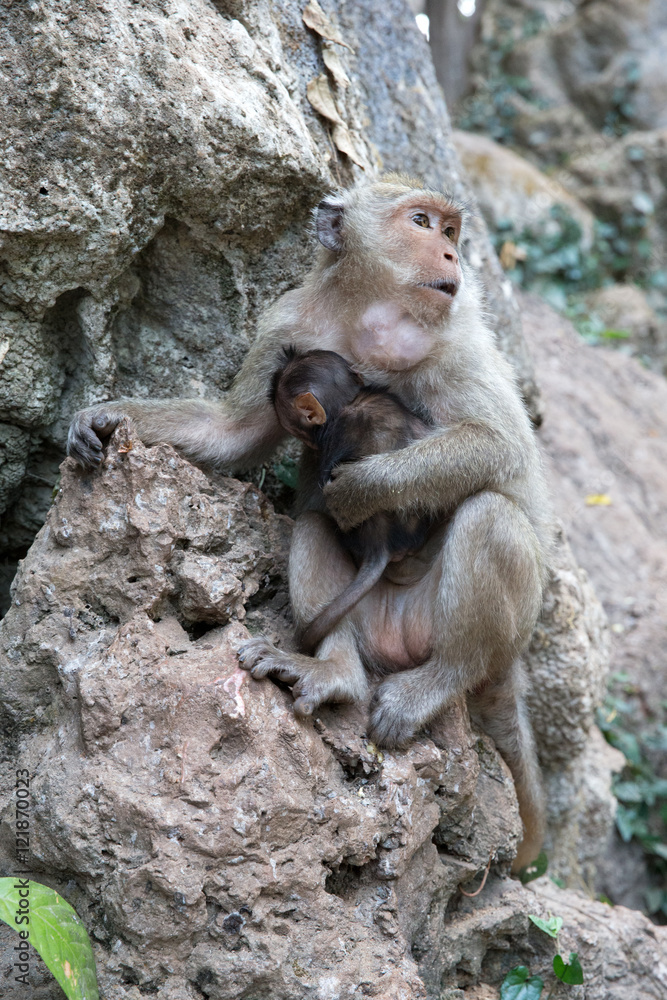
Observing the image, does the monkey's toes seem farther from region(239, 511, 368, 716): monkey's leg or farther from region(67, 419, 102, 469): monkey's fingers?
region(67, 419, 102, 469): monkey's fingers

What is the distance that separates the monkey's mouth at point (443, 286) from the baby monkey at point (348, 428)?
0.43m

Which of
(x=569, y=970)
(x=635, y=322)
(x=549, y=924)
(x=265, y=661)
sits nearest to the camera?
(x=265, y=661)

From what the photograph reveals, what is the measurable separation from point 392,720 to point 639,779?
3.65 meters

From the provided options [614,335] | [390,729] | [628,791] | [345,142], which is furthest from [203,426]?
[614,335]

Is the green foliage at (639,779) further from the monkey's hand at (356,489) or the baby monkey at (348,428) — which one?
the monkey's hand at (356,489)

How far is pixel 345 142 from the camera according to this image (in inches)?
167

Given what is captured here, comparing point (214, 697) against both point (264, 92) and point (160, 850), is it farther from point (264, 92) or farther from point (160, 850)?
point (264, 92)

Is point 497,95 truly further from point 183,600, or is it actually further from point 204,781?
point 204,781

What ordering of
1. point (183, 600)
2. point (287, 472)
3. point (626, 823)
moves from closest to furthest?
point (183, 600), point (287, 472), point (626, 823)

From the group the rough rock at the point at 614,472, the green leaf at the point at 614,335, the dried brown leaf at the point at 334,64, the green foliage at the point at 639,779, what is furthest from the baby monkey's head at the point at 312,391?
the green leaf at the point at 614,335

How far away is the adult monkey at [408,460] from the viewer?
3205mm

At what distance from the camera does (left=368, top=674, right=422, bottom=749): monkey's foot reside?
3.13 metres

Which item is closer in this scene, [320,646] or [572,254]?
[320,646]

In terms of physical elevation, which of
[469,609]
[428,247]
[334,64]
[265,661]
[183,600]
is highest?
[334,64]
